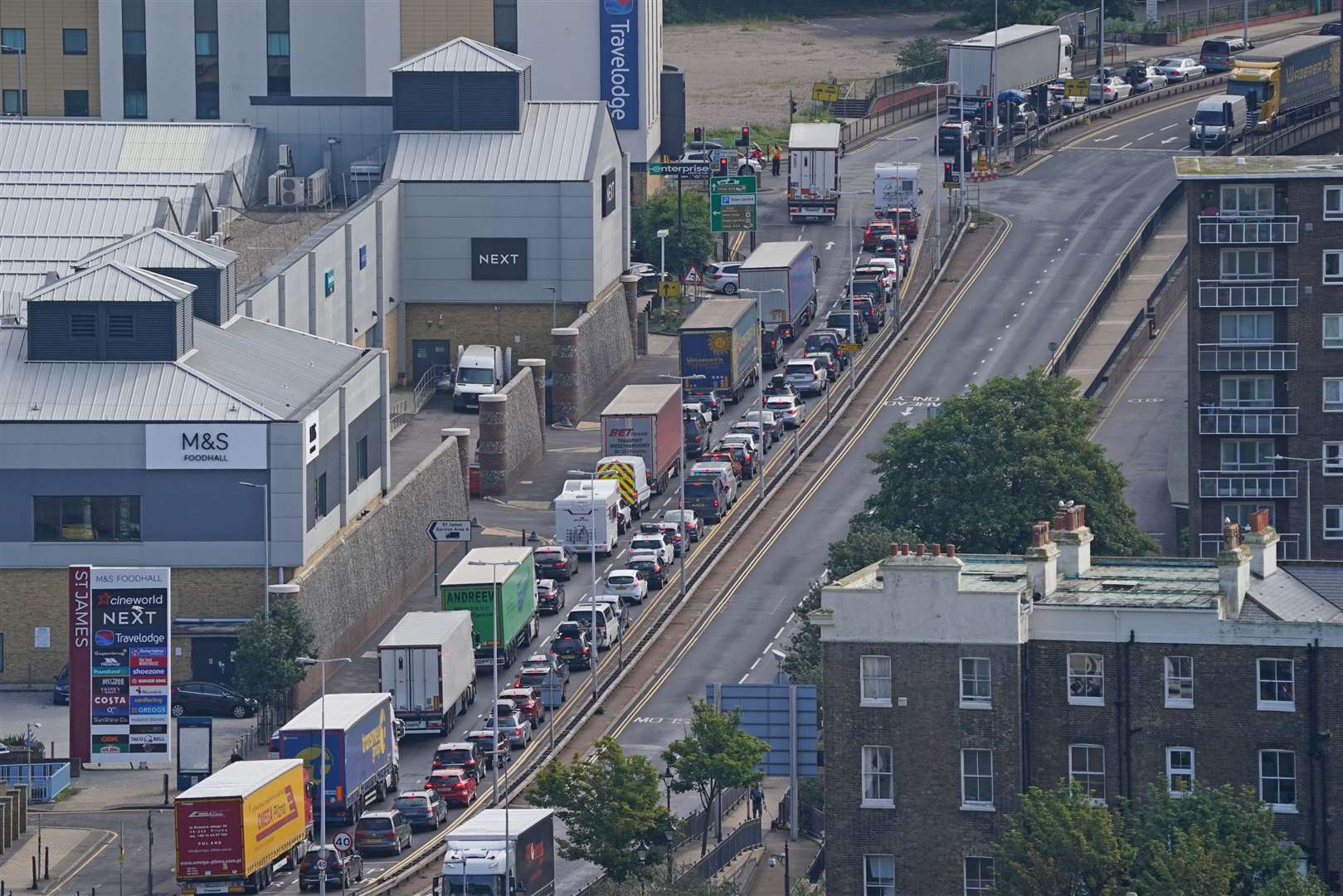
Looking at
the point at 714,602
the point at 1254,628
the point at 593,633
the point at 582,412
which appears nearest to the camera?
the point at 1254,628

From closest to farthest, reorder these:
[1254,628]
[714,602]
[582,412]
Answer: [1254,628]
[714,602]
[582,412]

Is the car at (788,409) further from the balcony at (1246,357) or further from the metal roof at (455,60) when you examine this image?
the balcony at (1246,357)

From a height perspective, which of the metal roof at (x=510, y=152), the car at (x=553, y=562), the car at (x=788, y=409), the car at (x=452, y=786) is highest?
the metal roof at (x=510, y=152)

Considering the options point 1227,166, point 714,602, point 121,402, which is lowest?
point 714,602

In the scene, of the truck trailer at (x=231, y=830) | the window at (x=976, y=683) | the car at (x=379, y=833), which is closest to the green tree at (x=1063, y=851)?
the window at (x=976, y=683)

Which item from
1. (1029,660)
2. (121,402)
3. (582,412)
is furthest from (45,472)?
(1029,660)

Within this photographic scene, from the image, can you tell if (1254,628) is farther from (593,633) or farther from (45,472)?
(45,472)

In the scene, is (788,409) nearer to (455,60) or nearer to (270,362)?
(455,60)
